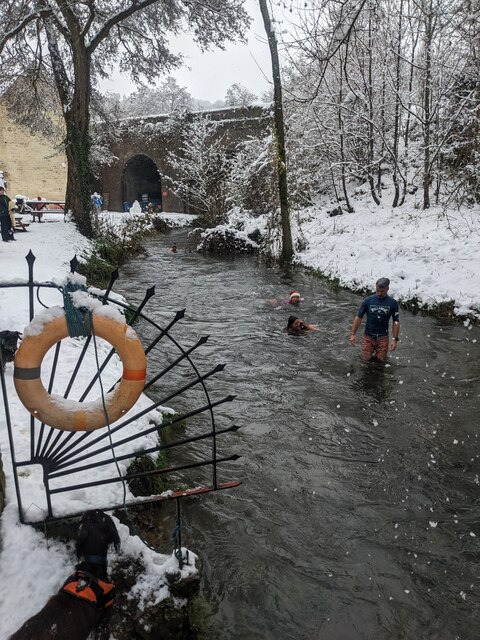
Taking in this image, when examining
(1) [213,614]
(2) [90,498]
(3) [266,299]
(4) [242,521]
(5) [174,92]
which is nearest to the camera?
(1) [213,614]

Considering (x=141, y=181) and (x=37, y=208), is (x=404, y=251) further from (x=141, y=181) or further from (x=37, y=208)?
(x=141, y=181)

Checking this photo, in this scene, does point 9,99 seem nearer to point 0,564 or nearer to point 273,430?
point 273,430

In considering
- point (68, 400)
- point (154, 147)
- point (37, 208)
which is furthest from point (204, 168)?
point (68, 400)

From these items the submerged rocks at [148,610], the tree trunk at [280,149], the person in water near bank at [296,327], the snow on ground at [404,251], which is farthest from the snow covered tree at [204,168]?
the submerged rocks at [148,610]

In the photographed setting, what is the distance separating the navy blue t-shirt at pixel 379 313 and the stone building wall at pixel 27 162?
3292 centimetres

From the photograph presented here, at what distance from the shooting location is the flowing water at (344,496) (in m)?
3.12

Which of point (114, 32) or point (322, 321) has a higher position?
point (114, 32)

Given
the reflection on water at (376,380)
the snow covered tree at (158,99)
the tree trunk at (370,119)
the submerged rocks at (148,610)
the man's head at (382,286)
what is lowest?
the reflection on water at (376,380)

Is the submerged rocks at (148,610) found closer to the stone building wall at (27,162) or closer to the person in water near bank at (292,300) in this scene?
the person in water near bank at (292,300)

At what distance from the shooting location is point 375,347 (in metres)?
7.34

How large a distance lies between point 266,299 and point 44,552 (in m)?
9.50

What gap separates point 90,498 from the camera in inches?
129

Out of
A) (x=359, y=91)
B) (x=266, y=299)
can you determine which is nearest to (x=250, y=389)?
(x=266, y=299)

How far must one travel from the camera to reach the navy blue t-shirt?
7043 millimetres
